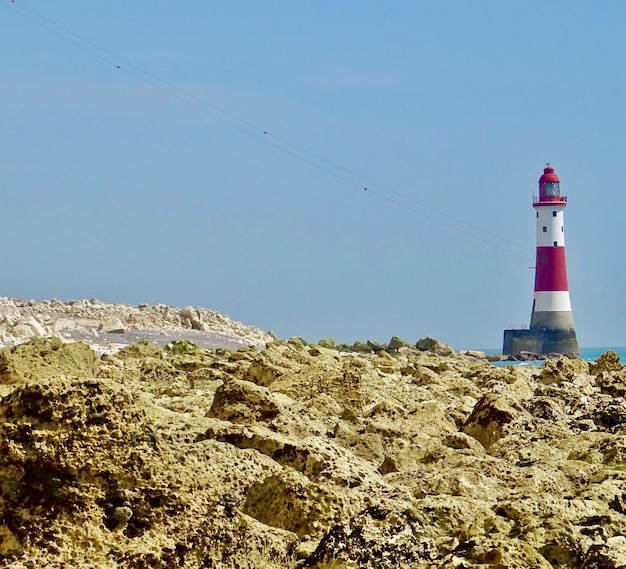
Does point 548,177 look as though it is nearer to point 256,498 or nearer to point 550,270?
point 550,270

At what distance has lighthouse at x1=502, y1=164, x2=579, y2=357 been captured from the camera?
6006cm

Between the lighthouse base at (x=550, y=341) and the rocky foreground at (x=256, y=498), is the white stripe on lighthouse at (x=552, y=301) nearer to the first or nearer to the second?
the lighthouse base at (x=550, y=341)

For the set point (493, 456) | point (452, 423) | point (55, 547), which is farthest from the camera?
point (452, 423)

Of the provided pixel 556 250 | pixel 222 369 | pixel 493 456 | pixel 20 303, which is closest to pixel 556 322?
pixel 556 250

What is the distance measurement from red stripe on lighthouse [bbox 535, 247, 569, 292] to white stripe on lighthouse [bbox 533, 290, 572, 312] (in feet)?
0.86

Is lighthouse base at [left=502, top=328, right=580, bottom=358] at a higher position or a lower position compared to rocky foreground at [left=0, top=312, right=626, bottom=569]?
higher

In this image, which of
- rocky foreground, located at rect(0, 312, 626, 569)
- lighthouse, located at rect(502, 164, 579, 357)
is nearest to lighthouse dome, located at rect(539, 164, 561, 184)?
lighthouse, located at rect(502, 164, 579, 357)

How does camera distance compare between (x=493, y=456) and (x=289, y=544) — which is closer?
(x=289, y=544)

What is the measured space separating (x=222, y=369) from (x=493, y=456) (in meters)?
5.07

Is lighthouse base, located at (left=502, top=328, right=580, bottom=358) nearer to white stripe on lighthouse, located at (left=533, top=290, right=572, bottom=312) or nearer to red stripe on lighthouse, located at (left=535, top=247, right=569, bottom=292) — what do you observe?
white stripe on lighthouse, located at (left=533, top=290, right=572, bottom=312)

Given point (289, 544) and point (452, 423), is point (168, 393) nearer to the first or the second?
point (452, 423)

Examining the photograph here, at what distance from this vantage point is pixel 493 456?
7.20 m

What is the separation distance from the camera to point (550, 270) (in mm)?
Answer: 60656

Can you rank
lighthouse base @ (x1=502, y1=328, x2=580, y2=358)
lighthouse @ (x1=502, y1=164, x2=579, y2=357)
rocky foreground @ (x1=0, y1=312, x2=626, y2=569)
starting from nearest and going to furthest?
rocky foreground @ (x1=0, y1=312, x2=626, y2=569) < lighthouse @ (x1=502, y1=164, x2=579, y2=357) < lighthouse base @ (x1=502, y1=328, x2=580, y2=358)
